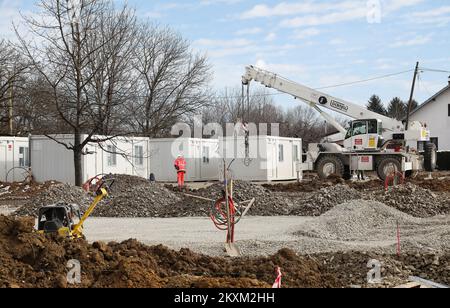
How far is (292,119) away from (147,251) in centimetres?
7209

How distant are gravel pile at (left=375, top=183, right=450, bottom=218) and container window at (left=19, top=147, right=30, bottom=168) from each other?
20.1 metres

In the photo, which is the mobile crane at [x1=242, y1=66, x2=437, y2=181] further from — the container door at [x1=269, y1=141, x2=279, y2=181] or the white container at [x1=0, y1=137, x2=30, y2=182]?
the white container at [x1=0, y1=137, x2=30, y2=182]

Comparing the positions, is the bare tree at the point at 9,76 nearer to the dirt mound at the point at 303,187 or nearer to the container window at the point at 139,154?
the container window at the point at 139,154

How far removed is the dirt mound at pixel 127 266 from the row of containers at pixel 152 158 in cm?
1920

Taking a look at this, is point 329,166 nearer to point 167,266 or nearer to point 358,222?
point 358,222

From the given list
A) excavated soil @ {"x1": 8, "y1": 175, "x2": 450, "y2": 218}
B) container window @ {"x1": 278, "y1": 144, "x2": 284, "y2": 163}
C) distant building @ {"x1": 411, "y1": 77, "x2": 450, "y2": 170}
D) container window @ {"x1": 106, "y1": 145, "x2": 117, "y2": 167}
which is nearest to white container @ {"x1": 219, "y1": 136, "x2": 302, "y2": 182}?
container window @ {"x1": 278, "y1": 144, "x2": 284, "y2": 163}

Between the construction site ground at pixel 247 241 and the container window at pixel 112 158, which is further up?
the container window at pixel 112 158

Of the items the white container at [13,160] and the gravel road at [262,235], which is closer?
the gravel road at [262,235]

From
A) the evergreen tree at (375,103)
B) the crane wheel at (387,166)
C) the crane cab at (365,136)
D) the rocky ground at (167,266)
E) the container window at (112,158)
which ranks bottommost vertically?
the rocky ground at (167,266)

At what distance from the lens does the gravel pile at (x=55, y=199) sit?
1856cm

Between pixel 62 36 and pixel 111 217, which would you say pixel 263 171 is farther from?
pixel 111 217

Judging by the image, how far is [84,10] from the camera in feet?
86.4

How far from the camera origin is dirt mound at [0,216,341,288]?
6.93m

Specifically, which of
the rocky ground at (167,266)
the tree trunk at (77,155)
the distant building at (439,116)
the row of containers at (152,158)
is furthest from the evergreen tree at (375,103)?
the rocky ground at (167,266)
